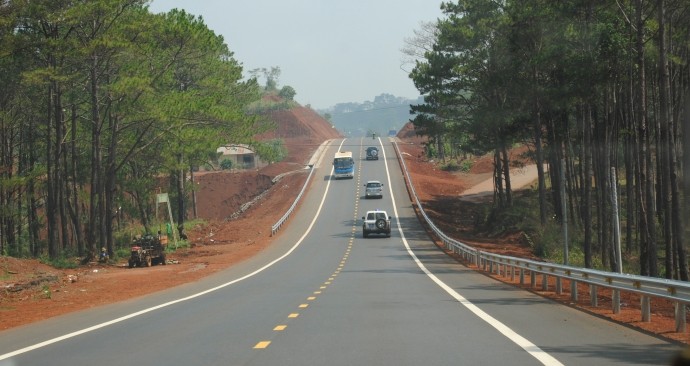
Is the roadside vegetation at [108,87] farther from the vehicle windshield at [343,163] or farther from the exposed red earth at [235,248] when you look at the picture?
the vehicle windshield at [343,163]

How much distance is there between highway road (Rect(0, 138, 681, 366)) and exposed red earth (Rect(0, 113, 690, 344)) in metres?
1.38

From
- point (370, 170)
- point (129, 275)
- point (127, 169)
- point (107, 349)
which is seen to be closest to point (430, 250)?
point (129, 275)

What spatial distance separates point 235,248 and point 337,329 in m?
42.0

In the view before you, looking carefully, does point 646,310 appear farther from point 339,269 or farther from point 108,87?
point 108,87

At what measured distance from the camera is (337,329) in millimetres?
14727

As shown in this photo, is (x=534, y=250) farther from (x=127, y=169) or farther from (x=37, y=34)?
(x=127, y=169)

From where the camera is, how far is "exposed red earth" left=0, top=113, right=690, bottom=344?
22312mm

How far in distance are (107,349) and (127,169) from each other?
196 feet

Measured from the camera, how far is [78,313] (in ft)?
67.8

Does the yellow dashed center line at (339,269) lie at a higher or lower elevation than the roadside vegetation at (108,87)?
lower

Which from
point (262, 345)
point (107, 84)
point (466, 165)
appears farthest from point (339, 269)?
point (466, 165)

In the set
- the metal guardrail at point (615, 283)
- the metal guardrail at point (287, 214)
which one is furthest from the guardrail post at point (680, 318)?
the metal guardrail at point (287, 214)

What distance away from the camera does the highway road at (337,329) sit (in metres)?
11.4

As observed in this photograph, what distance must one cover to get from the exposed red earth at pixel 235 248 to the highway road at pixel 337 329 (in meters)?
1.38
